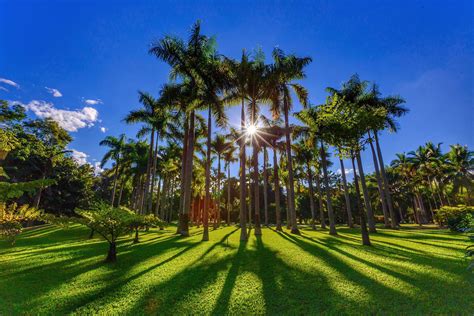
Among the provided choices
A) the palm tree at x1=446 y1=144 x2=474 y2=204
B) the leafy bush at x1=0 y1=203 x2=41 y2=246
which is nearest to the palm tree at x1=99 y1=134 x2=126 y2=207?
the leafy bush at x1=0 y1=203 x2=41 y2=246

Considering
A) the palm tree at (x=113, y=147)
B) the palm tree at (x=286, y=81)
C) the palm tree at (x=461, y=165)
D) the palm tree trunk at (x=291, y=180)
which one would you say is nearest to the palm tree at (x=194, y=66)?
the palm tree at (x=286, y=81)

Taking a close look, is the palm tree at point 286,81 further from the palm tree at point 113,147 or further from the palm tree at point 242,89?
the palm tree at point 113,147

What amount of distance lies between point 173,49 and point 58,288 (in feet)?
51.5

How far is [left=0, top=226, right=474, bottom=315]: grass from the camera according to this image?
5152 mm

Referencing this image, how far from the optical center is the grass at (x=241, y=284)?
16.9 ft

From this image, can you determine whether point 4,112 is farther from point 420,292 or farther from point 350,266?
point 420,292

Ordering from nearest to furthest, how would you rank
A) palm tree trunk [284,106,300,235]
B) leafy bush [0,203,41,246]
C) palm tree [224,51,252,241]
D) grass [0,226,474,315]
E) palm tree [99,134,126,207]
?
1. grass [0,226,474,315]
2. leafy bush [0,203,41,246]
3. palm tree [224,51,252,241]
4. palm tree trunk [284,106,300,235]
5. palm tree [99,134,126,207]

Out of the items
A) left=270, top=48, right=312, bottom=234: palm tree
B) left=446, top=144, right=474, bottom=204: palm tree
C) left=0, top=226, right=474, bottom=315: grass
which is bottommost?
left=0, top=226, right=474, bottom=315: grass

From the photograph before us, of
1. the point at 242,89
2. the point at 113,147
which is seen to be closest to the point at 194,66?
the point at 242,89

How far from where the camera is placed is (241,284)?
259 inches

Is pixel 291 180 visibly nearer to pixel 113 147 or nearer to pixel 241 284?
pixel 241 284

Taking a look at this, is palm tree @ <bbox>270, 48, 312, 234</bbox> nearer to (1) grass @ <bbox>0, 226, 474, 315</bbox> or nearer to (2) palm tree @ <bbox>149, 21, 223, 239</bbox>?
(2) palm tree @ <bbox>149, 21, 223, 239</bbox>

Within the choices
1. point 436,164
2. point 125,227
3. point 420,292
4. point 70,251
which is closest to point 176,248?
point 125,227

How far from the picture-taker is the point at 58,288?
6363 mm
